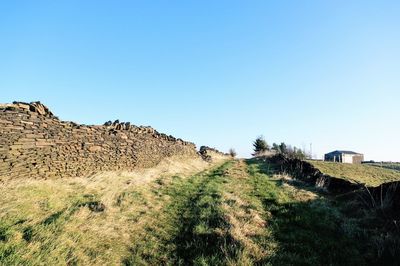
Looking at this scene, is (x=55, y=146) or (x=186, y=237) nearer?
(x=186, y=237)

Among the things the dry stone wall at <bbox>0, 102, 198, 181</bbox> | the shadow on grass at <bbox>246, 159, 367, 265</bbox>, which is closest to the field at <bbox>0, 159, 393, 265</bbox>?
the shadow on grass at <bbox>246, 159, 367, 265</bbox>

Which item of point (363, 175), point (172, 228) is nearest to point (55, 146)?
point (172, 228)

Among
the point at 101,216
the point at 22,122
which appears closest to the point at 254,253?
the point at 101,216

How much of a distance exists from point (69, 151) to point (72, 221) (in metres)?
5.50

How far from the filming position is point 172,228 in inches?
311

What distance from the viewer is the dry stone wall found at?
9484mm

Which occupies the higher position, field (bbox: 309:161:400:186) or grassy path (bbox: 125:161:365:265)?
field (bbox: 309:161:400:186)

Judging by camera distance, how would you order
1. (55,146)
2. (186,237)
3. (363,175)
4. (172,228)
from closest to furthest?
1. (186,237)
2. (172,228)
3. (55,146)
4. (363,175)

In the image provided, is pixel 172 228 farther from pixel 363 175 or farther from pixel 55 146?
pixel 363 175

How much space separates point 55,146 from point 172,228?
19.4 feet

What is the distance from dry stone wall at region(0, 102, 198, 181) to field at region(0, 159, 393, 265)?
697 millimetres

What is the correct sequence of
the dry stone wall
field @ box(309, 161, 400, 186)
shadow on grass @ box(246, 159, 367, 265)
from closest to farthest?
shadow on grass @ box(246, 159, 367, 265) → the dry stone wall → field @ box(309, 161, 400, 186)

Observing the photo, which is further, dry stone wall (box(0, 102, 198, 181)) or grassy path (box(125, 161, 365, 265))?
dry stone wall (box(0, 102, 198, 181))

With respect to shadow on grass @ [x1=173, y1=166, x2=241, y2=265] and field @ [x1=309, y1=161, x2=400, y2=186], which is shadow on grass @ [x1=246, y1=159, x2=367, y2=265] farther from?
field @ [x1=309, y1=161, x2=400, y2=186]
